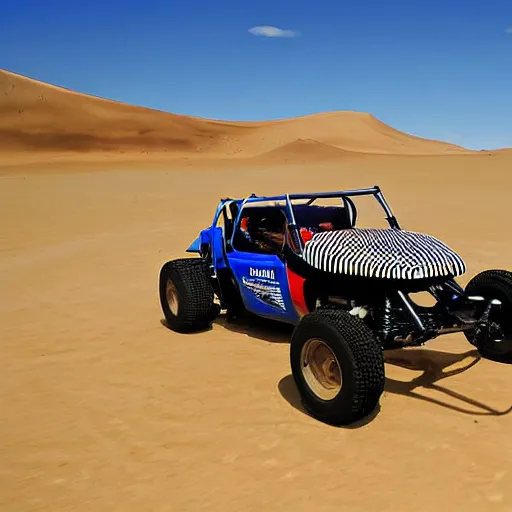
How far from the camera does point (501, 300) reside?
16.8 feet

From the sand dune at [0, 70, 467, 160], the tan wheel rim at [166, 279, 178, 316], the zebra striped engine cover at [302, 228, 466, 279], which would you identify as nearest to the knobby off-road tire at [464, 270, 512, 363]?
the zebra striped engine cover at [302, 228, 466, 279]

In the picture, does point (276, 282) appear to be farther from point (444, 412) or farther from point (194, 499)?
point (194, 499)

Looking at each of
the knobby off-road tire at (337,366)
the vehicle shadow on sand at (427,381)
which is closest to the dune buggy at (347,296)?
the knobby off-road tire at (337,366)

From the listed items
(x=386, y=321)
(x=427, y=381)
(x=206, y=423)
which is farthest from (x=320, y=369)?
(x=427, y=381)

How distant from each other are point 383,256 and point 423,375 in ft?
3.90

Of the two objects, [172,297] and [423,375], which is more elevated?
[172,297]

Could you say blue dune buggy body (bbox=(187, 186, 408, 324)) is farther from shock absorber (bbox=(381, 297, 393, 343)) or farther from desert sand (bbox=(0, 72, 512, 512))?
shock absorber (bbox=(381, 297, 393, 343))

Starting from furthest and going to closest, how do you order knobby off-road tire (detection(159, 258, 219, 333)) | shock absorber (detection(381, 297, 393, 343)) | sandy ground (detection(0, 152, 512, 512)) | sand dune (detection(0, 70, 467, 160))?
sand dune (detection(0, 70, 467, 160)) < knobby off-road tire (detection(159, 258, 219, 333)) < shock absorber (detection(381, 297, 393, 343)) < sandy ground (detection(0, 152, 512, 512))

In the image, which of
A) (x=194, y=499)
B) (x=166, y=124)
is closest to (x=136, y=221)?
Answer: (x=194, y=499)

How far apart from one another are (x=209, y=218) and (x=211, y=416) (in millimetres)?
13522

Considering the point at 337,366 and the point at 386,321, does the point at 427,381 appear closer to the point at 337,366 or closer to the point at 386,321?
the point at 386,321

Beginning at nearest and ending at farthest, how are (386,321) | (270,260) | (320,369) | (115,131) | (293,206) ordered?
(320,369) < (386,321) < (270,260) < (293,206) < (115,131)

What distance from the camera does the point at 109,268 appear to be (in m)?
10.9

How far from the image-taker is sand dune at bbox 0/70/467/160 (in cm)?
6009
